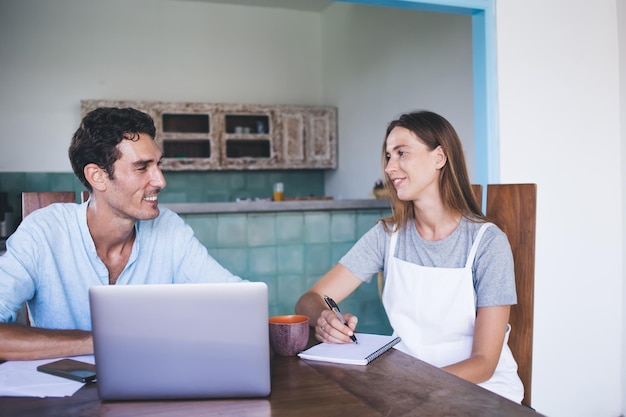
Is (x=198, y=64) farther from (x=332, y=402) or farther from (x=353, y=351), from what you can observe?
(x=332, y=402)

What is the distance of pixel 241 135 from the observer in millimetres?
5742

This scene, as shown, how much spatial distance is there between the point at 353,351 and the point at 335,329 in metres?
0.12

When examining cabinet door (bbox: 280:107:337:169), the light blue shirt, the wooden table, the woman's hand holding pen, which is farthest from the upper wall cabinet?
the wooden table

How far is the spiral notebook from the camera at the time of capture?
3.89 ft

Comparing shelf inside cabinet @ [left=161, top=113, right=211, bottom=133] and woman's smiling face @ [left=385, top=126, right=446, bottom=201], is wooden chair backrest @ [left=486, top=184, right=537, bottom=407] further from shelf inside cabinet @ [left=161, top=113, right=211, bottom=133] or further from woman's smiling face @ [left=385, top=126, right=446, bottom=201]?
shelf inside cabinet @ [left=161, top=113, right=211, bottom=133]

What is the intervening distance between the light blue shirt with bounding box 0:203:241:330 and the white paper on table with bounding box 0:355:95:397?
0.31m

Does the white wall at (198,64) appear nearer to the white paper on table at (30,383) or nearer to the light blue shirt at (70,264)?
the light blue shirt at (70,264)

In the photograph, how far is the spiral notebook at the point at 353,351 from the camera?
1.19m

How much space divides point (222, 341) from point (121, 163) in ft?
3.14

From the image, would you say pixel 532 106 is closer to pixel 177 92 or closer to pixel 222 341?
pixel 222 341

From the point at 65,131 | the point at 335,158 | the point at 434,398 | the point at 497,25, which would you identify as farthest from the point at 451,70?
the point at 65,131

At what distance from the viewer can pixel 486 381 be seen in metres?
1.49

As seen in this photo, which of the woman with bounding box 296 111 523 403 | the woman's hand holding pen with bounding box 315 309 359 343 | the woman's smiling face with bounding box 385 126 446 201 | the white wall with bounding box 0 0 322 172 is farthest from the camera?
the white wall with bounding box 0 0 322 172

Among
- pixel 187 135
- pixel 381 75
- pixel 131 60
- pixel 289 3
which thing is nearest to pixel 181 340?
pixel 381 75
